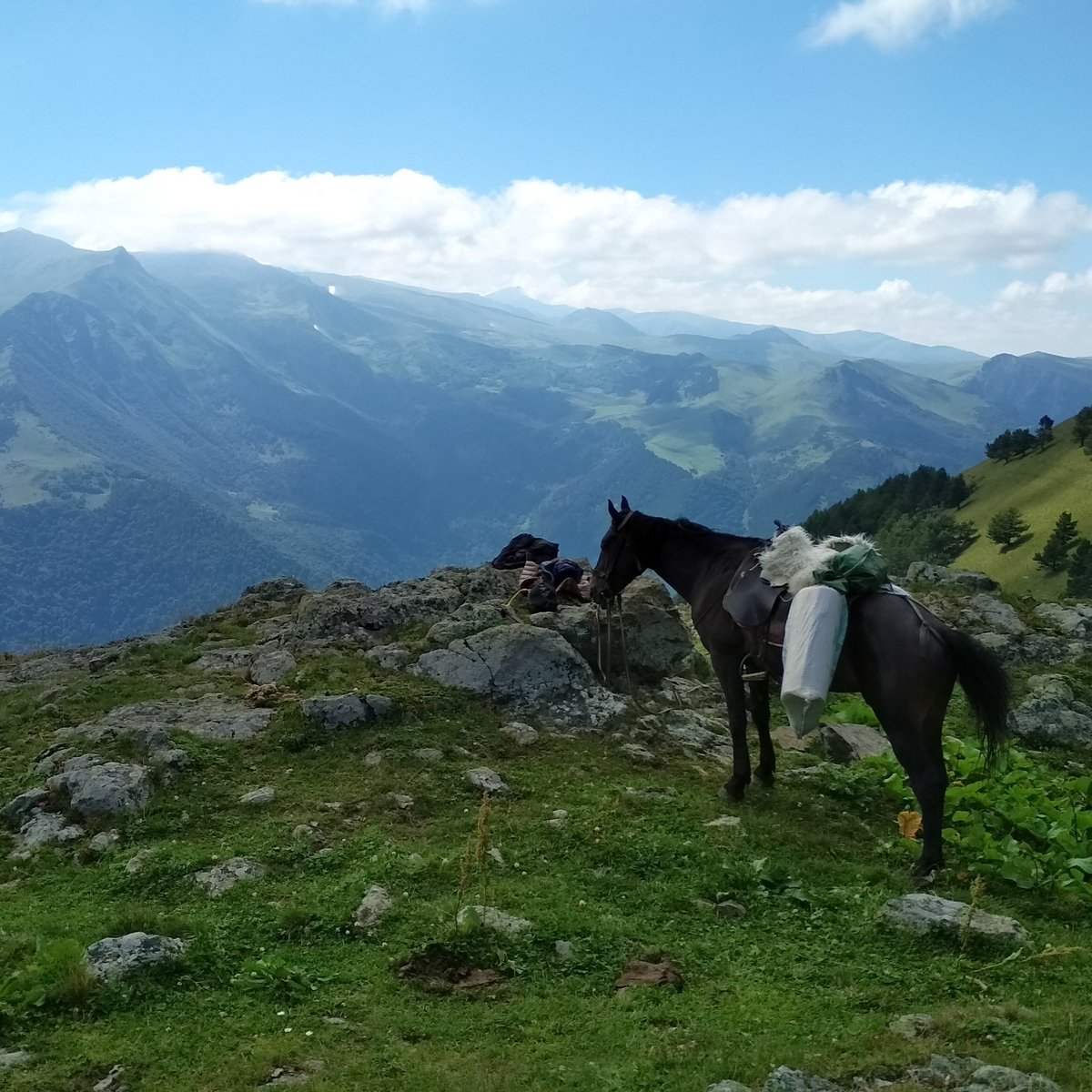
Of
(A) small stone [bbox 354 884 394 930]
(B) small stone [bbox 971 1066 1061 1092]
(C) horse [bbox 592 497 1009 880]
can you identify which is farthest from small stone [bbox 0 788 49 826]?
(B) small stone [bbox 971 1066 1061 1092]

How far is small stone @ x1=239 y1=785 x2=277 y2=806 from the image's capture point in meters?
9.97

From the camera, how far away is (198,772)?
10.6 meters

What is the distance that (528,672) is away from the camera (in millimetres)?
12875

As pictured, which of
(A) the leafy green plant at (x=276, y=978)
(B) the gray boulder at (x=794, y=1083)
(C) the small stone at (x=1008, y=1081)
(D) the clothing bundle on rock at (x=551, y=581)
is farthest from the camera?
(D) the clothing bundle on rock at (x=551, y=581)

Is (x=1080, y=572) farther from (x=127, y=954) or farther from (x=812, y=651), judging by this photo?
(x=127, y=954)

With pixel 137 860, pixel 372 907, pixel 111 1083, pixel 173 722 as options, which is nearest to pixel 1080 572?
pixel 173 722

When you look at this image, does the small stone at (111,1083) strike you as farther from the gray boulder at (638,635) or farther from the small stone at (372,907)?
the gray boulder at (638,635)

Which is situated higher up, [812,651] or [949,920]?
[812,651]

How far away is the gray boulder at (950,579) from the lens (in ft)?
74.3

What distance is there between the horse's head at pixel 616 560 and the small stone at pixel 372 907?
5.35m

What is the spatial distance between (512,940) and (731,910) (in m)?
1.96

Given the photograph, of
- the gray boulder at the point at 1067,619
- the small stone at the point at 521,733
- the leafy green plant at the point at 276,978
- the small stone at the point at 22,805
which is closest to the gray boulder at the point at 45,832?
the small stone at the point at 22,805

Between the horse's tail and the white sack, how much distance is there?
40.4 inches

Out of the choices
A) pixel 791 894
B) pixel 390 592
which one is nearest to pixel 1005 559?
pixel 390 592
